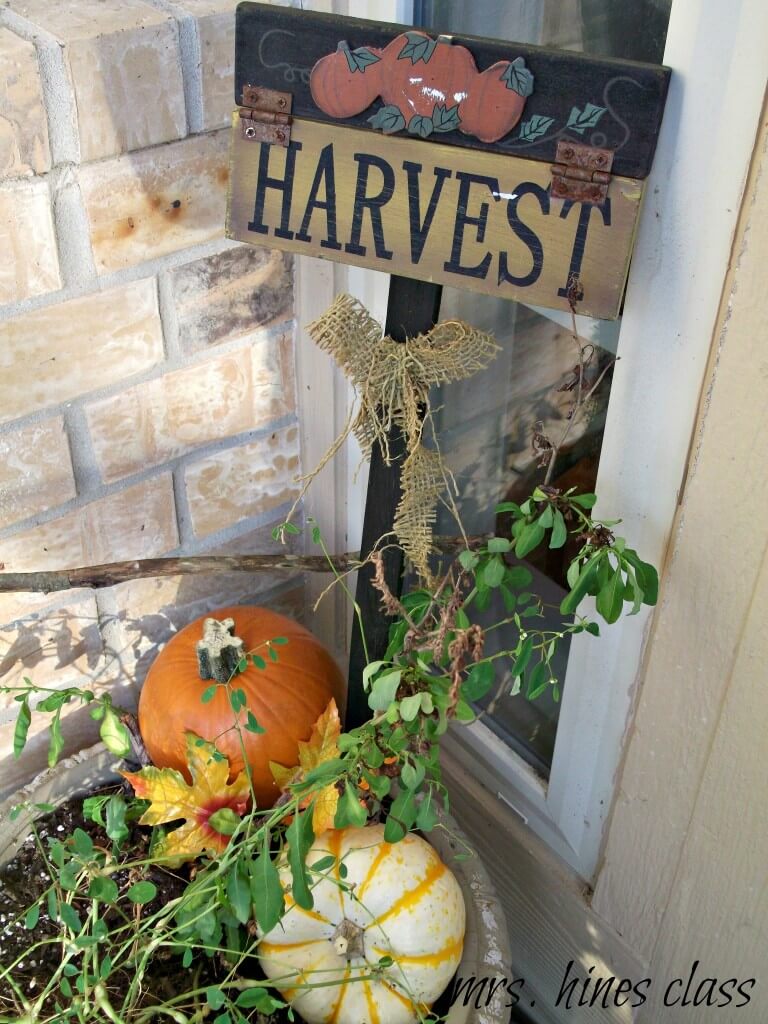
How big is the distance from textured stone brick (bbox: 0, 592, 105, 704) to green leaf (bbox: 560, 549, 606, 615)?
22.4 inches

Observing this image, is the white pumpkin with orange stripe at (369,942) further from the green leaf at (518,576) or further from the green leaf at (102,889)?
the green leaf at (518,576)

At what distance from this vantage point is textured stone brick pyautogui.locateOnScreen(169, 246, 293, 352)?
3.31ft

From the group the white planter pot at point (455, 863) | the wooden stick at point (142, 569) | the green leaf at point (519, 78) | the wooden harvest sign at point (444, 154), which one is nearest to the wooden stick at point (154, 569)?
the wooden stick at point (142, 569)

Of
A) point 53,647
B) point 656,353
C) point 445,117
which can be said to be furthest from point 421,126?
point 53,647

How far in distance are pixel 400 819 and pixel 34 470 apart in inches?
19.5

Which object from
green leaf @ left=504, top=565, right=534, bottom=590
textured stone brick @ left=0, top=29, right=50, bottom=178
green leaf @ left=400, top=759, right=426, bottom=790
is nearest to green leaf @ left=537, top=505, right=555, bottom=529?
green leaf @ left=504, top=565, right=534, bottom=590

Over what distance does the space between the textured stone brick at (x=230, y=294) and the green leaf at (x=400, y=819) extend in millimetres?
519

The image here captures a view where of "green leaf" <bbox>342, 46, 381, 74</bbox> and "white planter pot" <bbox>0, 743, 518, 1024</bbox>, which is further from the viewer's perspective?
"white planter pot" <bbox>0, 743, 518, 1024</bbox>

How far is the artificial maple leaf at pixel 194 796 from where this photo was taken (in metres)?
0.94

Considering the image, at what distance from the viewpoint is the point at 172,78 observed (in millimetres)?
902

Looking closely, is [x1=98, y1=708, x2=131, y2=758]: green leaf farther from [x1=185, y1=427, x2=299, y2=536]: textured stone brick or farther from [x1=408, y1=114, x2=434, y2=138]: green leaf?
[x1=408, y1=114, x2=434, y2=138]: green leaf

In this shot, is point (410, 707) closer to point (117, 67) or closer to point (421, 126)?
point (421, 126)

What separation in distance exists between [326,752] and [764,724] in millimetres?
403

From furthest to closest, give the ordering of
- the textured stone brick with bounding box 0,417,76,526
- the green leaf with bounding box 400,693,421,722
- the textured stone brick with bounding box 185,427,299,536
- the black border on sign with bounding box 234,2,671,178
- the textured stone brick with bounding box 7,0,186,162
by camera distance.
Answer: the textured stone brick with bounding box 185,427,299,536
the textured stone brick with bounding box 0,417,76,526
the textured stone brick with bounding box 7,0,186,162
the green leaf with bounding box 400,693,421,722
the black border on sign with bounding box 234,2,671,178
